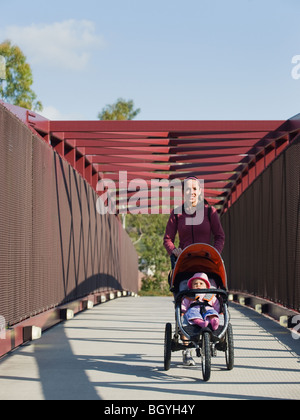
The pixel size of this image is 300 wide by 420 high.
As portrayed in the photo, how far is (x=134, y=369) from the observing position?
690 cm

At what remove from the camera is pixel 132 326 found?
11.4 m

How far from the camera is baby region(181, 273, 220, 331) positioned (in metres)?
6.55

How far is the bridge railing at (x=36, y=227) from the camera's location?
26.5 ft

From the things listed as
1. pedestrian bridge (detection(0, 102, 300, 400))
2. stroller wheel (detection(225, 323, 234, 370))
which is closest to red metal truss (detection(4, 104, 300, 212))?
pedestrian bridge (detection(0, 102, 300, 400))

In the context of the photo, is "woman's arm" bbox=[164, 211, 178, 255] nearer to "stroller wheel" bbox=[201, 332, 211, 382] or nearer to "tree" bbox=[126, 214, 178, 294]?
"stroller wheel" bbox=[201, 332, 211, 382]

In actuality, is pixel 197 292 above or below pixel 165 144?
below

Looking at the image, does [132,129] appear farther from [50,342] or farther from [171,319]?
[50,342]

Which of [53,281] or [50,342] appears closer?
[50,342]

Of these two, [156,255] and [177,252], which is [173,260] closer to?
[177,252]

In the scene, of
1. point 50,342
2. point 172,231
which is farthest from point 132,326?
point 172,231

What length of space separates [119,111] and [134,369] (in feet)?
174

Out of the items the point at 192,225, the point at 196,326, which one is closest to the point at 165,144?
the point at 192,225

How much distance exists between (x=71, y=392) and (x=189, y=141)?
13.6m

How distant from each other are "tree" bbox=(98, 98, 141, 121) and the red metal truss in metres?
33.0
